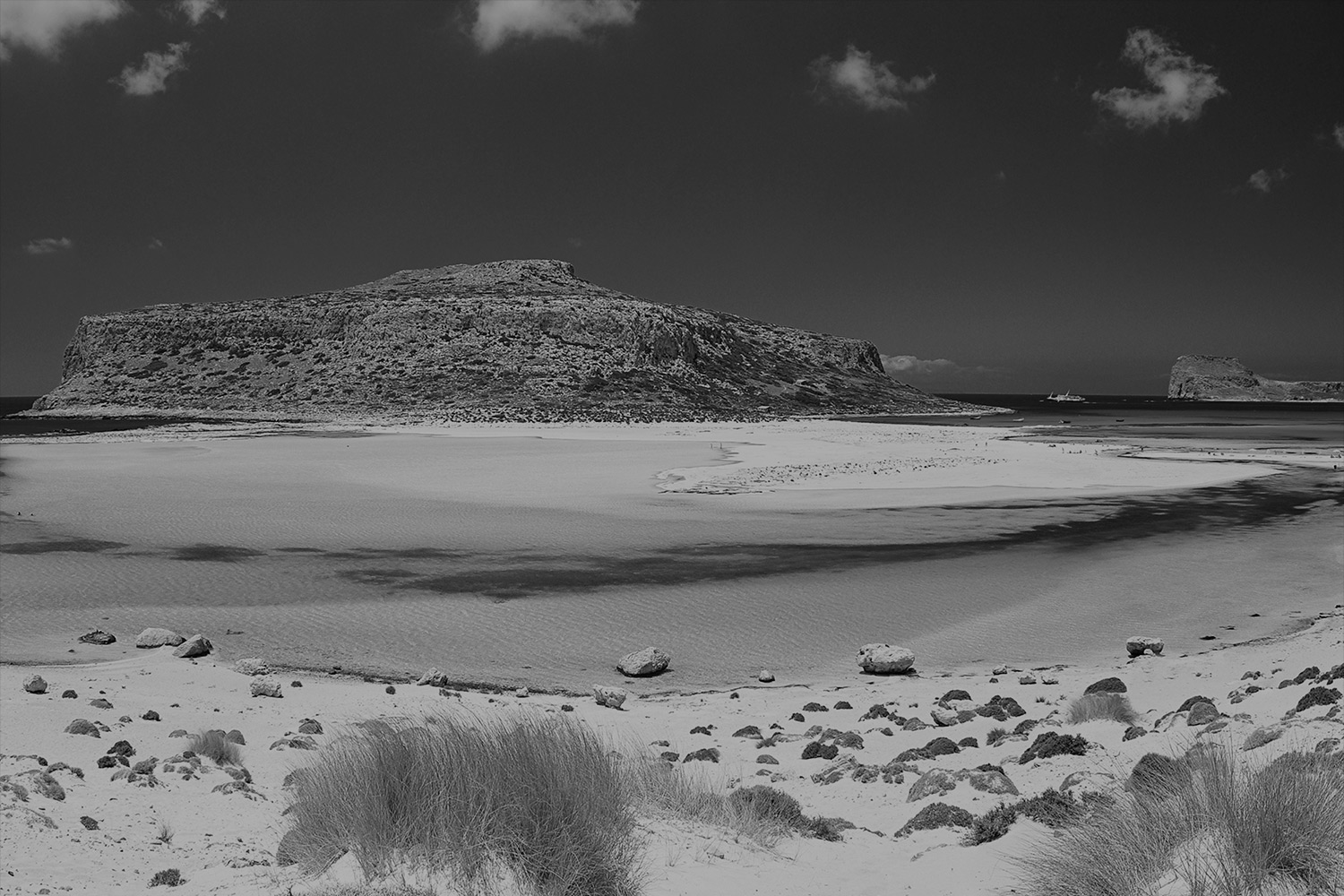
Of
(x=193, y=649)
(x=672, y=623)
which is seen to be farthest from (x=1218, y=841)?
(x=193, y=649)

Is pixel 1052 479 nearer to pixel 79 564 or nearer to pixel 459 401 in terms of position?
pixel 79 564

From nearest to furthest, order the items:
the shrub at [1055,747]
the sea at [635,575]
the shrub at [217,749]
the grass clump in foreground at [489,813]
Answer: the grass clump in foreground at [489,813], the shrub at [1055,747], the shrub at [217,749], the sea at [635,575]

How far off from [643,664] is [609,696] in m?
1.50

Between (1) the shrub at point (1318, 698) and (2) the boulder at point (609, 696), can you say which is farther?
(2) the boulder at point (609, 696)

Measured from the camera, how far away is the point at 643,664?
1105 cm

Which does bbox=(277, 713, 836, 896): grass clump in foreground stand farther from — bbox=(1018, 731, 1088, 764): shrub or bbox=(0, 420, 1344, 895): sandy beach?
bbox=(1018, 731, 1088, 764): shrub

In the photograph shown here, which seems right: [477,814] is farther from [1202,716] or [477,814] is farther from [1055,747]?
[1202,716]

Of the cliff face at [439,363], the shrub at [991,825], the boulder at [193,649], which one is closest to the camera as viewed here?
the shrub at [991,825]

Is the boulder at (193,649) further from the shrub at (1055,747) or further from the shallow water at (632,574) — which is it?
the shrub at (1055,747)

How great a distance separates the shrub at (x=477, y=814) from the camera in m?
4.58

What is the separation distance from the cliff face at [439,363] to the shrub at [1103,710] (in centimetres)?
7183

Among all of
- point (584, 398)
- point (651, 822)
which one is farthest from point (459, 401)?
point (651, 822)

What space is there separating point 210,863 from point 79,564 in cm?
1468

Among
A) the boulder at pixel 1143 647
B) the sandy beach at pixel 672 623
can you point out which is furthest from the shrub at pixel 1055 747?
the boulder at pixel 1143 647
